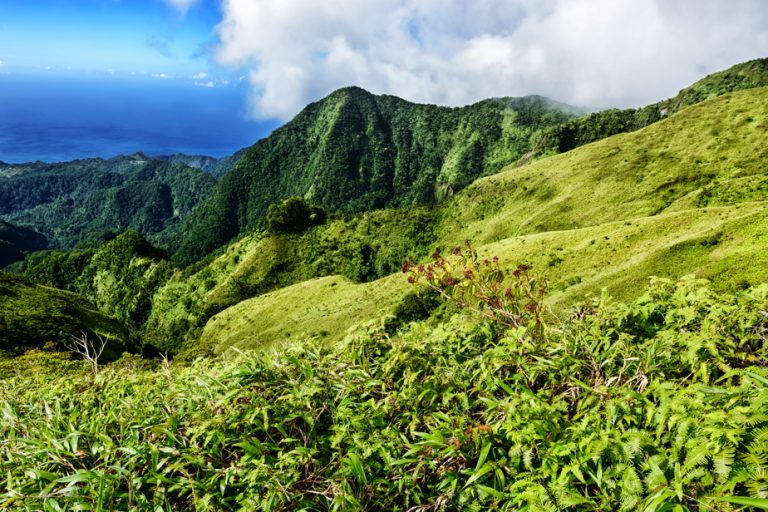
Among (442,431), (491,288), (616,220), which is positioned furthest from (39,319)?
(616,220)

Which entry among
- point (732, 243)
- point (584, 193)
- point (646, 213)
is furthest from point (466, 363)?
point (584, 193)

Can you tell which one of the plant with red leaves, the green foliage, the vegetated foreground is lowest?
the vegetated foreground

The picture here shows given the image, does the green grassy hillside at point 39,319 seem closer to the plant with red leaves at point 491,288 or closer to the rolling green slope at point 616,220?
the rolling green slope at point 616,220

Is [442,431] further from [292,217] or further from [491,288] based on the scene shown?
[292,217]

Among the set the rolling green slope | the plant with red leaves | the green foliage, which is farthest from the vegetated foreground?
the green foliage

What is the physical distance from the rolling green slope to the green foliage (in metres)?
42.5

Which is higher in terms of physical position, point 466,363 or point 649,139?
point 649,139

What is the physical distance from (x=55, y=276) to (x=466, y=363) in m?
224

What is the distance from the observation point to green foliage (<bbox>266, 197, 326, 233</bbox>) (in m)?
136

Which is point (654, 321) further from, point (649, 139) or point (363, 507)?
point (649, 139)

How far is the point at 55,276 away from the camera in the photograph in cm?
17675

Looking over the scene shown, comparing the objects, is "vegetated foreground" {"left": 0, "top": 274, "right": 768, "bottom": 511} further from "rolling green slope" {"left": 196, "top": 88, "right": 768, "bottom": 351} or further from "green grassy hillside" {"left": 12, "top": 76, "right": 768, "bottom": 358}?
"rolling green slope" {"left": 196, "top": 88, "right": 768, "bottom": 351}

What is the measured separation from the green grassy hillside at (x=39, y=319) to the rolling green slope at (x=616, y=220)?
23.2m

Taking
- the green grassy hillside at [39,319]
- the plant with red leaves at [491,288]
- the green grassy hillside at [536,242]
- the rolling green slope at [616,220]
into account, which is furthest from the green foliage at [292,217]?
the plant with red leaves at [491,288]
